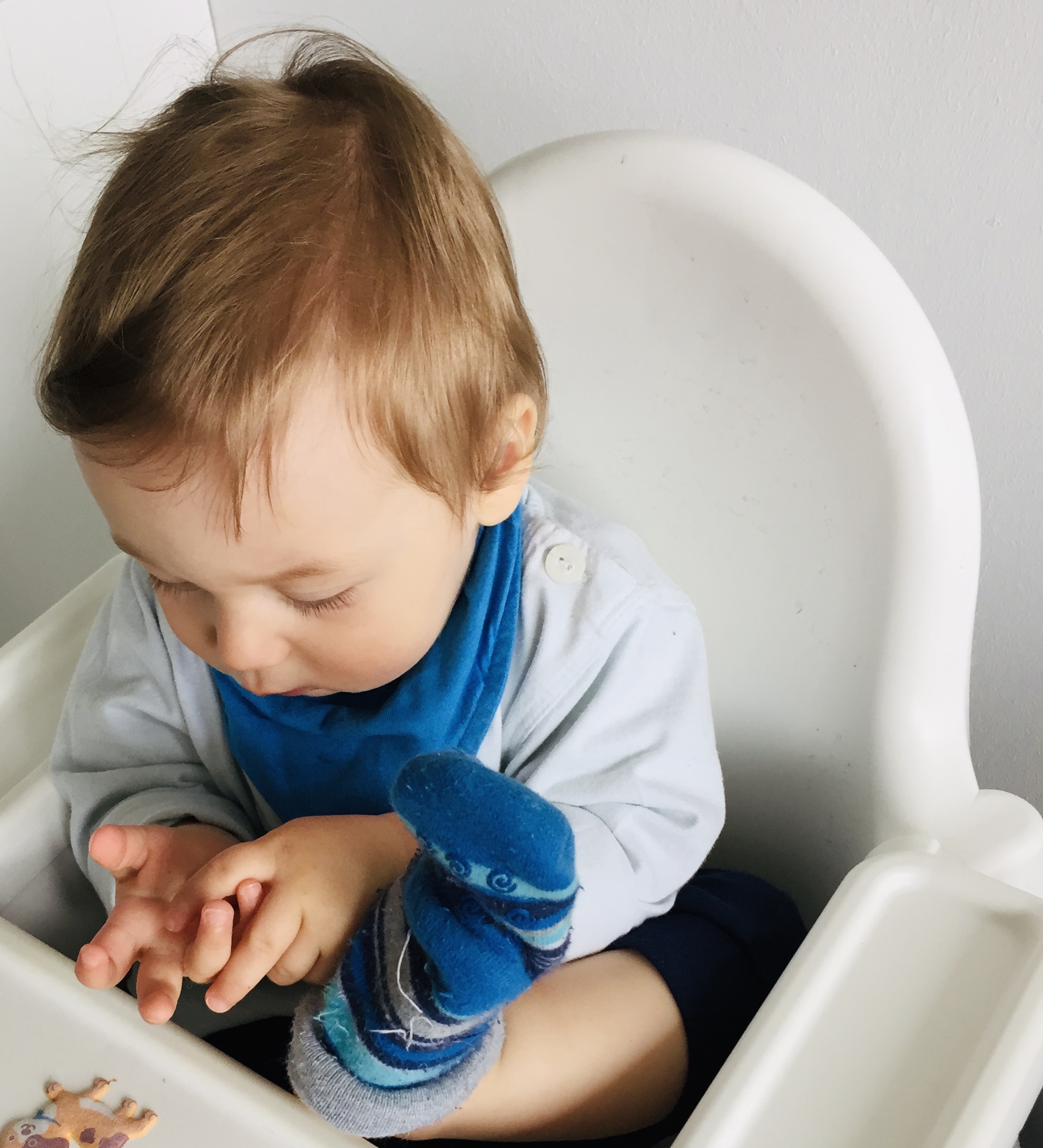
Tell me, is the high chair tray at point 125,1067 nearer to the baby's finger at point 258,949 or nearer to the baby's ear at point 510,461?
the baby's finger at point 258,949

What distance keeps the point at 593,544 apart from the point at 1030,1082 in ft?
1.08

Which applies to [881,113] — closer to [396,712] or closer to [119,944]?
[396,712]

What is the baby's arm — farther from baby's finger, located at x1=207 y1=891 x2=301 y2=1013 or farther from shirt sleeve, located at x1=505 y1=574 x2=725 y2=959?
shirt sleeve, located at x1=505 y1=574 x2=725 y2=959

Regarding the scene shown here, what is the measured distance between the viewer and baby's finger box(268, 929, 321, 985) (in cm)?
50

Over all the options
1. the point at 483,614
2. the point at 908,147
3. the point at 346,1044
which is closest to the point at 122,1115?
the point at 346,1044

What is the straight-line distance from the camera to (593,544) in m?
0.64

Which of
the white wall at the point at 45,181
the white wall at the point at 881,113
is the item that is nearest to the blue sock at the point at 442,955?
the white wall at the point at 881,113

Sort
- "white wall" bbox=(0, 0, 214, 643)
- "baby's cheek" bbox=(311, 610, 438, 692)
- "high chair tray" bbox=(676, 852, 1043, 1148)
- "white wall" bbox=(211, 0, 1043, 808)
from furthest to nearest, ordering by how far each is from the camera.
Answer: "white wall" bbox=(0, 0, 214, 643), "white wall" bbox=(211, 0, 1043, 808), "baby's cheek" bbox=(311, 610, 438, 692), "high chair tray" bbox=(676, 852, 1043, 1148)

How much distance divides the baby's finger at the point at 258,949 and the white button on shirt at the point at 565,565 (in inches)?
8.8

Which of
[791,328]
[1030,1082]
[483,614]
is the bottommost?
[1030,1082]

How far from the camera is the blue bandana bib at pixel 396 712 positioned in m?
0.62

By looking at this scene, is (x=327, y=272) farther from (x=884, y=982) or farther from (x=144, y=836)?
(x=884, y=982)

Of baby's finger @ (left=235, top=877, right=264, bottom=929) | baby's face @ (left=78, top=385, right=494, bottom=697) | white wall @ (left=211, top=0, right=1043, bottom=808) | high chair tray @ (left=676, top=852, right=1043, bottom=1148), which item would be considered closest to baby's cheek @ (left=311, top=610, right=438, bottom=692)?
baby's face @ (left=78, top=385, right=494, bottom=697)

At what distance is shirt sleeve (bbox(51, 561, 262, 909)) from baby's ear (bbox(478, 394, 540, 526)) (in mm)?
213
